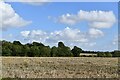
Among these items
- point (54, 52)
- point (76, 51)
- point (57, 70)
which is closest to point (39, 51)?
point (54, 52)

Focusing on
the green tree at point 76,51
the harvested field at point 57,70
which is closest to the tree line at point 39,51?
the green tree at point 76,51

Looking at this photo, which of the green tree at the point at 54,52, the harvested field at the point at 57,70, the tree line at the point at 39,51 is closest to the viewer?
the harvested field at the point at 57,70

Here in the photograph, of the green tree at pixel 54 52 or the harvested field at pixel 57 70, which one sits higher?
the green tree at pixel 54 52

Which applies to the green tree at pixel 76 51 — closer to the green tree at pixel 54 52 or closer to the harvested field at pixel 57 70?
the green tree at pixel 54 52

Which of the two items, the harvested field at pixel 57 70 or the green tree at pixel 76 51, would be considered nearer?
the harvested field at pixel 57 70

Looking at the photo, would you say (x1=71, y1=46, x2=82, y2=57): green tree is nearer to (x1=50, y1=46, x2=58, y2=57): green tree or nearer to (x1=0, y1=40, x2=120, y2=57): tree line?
(x1=0, y1=40, x2=120, y2=57): tree line

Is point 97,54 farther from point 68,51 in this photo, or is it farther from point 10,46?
point 10,46

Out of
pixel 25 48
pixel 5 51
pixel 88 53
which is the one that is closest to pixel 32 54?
pixel 25 48

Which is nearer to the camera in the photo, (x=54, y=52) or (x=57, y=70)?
(x=57, y=70)

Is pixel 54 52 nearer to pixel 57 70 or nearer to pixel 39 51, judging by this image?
pixel 39 51

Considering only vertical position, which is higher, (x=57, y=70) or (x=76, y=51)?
(x=76, y=51)

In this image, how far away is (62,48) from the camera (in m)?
99.2

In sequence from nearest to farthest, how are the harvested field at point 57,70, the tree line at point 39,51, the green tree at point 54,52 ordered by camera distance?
the harvested field at point 57,70 → the tree line at point 39,51 → the green tree at point 54,52

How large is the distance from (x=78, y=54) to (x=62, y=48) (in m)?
4.70
